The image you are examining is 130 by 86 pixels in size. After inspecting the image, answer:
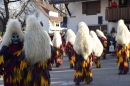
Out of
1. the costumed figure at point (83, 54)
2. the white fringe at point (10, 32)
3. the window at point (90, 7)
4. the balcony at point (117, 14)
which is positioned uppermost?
the window at point (90, 7)

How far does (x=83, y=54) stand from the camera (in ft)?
31.3

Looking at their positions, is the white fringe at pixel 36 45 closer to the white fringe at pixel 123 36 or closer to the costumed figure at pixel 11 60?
the costumed figure at pixel 11 60

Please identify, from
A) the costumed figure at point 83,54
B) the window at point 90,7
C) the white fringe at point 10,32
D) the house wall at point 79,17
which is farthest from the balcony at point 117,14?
the white fringe at point 10,32

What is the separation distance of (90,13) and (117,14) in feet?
12.1

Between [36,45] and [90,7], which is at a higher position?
[90,7]

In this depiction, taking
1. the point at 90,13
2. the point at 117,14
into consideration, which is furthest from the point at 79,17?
the point at 117,14

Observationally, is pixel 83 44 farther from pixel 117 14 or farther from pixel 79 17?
pixel 79 17

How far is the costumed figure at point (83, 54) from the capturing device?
31.2 feet

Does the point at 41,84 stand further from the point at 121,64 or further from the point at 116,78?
the point at 121,64

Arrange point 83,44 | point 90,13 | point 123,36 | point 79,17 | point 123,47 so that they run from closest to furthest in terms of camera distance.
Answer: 1. point 83,44
2. point 123,36
3. point 123,47
4. point 90,13
5. point 79,17

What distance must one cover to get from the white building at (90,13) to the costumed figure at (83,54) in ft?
52.6

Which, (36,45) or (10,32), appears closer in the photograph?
(36,45)

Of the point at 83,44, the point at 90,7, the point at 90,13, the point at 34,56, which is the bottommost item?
the point at 34,56

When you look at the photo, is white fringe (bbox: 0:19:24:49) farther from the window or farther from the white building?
the window
